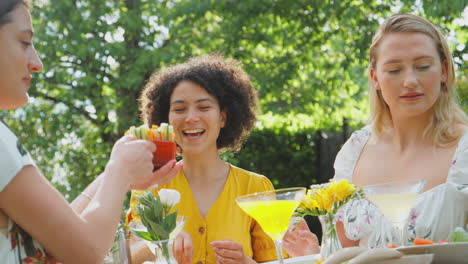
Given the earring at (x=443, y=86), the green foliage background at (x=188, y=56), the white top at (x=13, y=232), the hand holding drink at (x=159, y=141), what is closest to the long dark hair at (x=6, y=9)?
the white top at (x=13, y=232)

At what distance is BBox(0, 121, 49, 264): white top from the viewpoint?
4.68 feet

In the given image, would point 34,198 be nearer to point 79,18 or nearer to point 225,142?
point 225,142

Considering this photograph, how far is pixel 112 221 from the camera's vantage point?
5.04 ft

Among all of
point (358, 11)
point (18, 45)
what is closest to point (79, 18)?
point (358, 11)

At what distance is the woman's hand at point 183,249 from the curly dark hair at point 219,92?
1223 mm

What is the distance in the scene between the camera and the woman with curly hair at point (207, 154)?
2.88 metres

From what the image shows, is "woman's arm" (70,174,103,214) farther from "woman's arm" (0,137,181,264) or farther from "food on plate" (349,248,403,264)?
"food on plate" (349,248,403,264)

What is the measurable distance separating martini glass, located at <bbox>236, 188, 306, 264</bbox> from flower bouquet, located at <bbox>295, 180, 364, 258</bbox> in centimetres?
7

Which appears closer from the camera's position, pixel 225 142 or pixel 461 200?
pixel 461 200

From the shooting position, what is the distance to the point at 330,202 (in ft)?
5.85

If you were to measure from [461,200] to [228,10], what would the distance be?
5.73 m

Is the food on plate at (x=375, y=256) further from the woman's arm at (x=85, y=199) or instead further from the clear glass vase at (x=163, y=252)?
the woman's arm at (x=85, y=199)

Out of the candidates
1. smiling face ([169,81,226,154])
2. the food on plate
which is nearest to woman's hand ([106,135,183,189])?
the food on plate

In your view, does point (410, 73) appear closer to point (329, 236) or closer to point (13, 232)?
point (329, 236)
